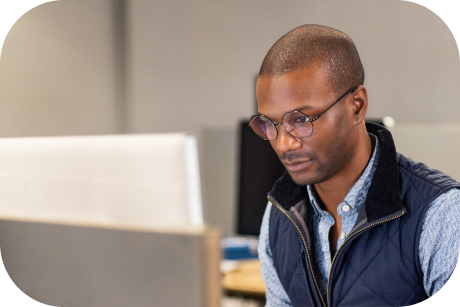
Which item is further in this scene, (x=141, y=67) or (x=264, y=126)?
(x=141, y=67)

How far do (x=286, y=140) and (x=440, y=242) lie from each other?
0.85ft

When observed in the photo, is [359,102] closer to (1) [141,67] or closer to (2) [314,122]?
(2) [314,122]

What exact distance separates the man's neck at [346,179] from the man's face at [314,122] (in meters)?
0.02

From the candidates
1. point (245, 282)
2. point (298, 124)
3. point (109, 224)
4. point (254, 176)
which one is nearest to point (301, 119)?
point (298, 124)

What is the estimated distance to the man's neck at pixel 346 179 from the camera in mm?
657

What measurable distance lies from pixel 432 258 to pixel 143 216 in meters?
0.41

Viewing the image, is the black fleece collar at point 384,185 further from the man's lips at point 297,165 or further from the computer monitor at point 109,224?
the computer monitor at point 109,224

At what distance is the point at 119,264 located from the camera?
43 cm

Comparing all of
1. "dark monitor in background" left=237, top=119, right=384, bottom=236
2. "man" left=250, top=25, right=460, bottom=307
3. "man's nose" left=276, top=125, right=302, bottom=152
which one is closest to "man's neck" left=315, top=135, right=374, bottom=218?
"man" left=250, top=25, right=460, bottom=307

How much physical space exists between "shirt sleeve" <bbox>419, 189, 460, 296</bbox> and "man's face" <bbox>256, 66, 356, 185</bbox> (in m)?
0.15

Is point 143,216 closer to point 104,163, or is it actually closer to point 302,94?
point 104,163

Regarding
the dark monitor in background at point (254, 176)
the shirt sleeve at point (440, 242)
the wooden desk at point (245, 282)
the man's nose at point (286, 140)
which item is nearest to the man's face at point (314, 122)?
the man's nose at point (286, 140)

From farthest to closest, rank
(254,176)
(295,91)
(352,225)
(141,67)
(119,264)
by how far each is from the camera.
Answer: (254,176), (141,67), (352,225), (295,91), (119,264)

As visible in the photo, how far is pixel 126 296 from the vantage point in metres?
0.43
